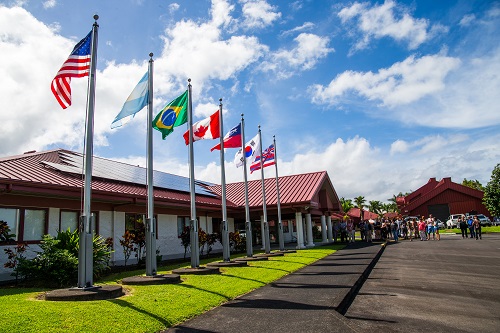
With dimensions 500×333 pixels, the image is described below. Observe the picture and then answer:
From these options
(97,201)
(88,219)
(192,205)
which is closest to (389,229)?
(192,205)

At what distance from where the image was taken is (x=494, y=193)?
40344 millimetres

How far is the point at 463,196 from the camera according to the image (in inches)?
2024

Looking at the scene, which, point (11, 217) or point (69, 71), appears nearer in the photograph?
→ point (69, 71)

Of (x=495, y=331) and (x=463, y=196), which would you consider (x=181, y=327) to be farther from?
(x=463, y=196)

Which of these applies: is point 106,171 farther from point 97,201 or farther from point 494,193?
point 494,193

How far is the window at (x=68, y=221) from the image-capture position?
1312cm

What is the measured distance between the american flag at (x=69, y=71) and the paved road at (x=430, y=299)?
7769 millimetres

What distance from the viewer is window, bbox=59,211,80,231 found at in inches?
517

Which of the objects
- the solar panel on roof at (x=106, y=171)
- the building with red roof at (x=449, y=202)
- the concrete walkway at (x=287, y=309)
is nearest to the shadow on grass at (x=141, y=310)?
the concrete walkway at (x=287, y=309)

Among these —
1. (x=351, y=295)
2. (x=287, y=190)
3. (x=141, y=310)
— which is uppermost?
(x=287, y=190)

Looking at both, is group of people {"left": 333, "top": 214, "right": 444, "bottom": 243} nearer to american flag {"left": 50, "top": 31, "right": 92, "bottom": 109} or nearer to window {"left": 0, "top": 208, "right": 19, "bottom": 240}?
window {"left": 0, "top": 208, "right": 19, "bottom": 240}

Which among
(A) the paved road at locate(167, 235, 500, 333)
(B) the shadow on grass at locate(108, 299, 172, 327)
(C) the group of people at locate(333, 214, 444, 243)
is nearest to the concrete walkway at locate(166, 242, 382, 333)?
(A) the paved road at locate(167, 235, 500, 333)

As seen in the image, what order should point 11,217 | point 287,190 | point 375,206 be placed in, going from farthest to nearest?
1. point 375,206
2. point 287,190
3. point 11,217

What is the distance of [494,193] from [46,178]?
43.8 m
